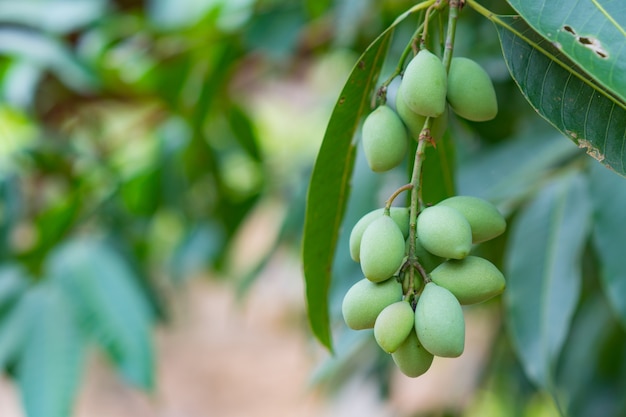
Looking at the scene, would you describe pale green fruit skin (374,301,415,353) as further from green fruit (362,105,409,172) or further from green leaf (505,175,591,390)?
green leaf (505,175,591,390)

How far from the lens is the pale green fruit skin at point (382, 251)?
37cm

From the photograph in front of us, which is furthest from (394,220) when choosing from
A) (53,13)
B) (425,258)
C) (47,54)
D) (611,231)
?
(53,13)

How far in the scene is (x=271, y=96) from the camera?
12.6ft

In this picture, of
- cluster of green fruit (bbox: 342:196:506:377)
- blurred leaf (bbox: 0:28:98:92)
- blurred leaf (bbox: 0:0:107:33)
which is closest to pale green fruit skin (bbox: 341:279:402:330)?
cluster of green fruit (bbox: 342:196:506:377)

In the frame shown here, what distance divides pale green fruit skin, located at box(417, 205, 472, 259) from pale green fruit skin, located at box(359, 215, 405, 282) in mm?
14

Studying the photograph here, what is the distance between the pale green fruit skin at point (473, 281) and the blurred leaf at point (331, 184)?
0.13 m

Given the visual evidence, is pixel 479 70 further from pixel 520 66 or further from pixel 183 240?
pixel 183 240

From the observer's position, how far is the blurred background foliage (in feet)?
3.12

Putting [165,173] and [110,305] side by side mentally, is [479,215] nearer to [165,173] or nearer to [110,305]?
[110,305]

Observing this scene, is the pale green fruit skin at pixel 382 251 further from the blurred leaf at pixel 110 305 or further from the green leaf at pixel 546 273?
the blurred leaf at pixel 110 305

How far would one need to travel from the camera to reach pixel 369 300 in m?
0.38

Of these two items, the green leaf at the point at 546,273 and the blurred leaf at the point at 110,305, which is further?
the blurred leaf at the point at 110,305

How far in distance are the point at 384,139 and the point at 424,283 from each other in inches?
3.1

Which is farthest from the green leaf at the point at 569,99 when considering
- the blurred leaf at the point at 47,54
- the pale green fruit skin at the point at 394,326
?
the blurred leaf at the point at 47,54
